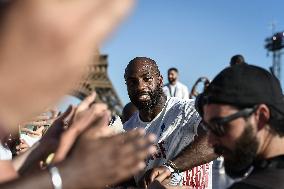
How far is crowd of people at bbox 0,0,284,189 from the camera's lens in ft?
3.64

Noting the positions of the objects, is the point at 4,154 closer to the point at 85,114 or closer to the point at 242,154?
the point at 242,154

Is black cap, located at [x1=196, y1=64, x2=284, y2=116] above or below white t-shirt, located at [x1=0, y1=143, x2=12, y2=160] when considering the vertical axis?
above

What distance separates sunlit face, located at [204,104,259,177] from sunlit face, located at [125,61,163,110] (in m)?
1.96

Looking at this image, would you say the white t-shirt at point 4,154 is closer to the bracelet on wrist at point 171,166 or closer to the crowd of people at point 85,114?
the crowd of people at point 85,114

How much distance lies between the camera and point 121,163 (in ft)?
5.06

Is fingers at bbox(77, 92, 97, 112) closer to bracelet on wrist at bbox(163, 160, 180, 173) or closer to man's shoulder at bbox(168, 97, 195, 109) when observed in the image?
bracelet on wrist at bbox(163, 160, 180, 173)

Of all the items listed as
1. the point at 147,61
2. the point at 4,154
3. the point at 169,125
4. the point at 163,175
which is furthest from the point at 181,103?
the point at 4,154

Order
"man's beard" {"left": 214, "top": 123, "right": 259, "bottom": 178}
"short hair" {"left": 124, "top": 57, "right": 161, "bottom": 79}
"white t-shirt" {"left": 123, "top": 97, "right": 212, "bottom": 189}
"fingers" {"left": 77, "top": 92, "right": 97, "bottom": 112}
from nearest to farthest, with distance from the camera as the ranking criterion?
"fingers" {"left": 77, "top": 92, "right": 97, "bottom": 112} → "man's beard" {"left": 214, "top": 123, "right": 259, "bottom": 178} → "white t-shirt" {"left": 123, "top": 97, "right": 212, "bottom": 189} → "short hair" {"left": 124, "top": 57, "right": 161, "bottom": 79}

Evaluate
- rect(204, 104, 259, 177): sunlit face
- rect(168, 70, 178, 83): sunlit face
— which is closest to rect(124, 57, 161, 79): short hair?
rect(204, 104, 259, 177): sunlit face

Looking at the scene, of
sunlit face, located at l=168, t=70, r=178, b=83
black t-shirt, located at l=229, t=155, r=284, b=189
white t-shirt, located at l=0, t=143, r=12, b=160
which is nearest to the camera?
black t-shirt, located at l=229, t=155, r=284, b=189

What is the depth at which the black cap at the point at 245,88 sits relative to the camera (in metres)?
2.88

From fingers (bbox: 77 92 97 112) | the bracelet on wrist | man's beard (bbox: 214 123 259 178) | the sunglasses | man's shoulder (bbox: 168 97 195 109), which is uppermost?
fingers (bbox: 77 92 97 112)

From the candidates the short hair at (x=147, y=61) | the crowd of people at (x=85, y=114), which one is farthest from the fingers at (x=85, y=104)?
the short hair at (x=147, y=61)

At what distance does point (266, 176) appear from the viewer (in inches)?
104
